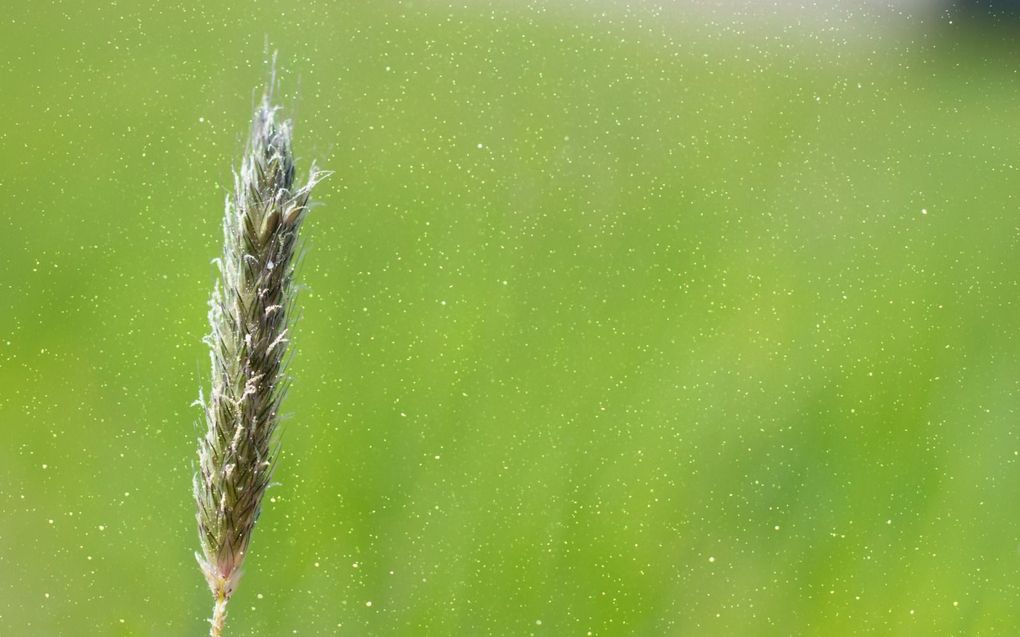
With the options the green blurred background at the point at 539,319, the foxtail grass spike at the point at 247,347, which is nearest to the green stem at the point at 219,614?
the foxtail grass spike at the point at 247,347

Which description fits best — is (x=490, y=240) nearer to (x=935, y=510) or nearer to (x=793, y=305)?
(x=793, y=305)

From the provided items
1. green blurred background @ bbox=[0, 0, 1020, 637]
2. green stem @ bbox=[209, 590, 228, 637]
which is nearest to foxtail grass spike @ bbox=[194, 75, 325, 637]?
green stem @ bbox=[209, 590, 228, 637]

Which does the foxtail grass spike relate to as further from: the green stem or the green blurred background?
the green blurred background

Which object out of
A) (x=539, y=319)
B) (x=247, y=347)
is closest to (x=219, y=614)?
(x=247, y=347)

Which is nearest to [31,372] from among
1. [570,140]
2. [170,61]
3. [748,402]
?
[170,61]

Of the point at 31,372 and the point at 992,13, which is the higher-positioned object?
the point at 992,13

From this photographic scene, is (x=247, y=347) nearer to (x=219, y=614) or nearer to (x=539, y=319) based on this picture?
(x=219, y=614)
